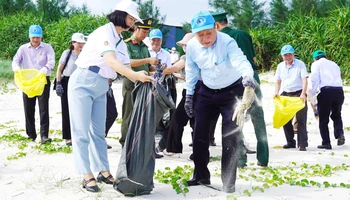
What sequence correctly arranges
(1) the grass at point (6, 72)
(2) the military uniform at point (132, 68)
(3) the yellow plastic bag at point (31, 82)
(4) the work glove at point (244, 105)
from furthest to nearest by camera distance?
(1) the grass at point (6, 72) < (3) the yellow plastic bag at point (31, 82) < (2) the military uniform at point (132, 68) < (4) the work glove at point (244, 105)

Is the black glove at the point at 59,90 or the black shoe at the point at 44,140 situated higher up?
the black glove at the point at 59,90

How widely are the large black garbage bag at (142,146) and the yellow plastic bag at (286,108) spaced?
382 centimetres

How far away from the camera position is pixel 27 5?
1289 inches

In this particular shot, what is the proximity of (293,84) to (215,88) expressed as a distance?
378 centimetres

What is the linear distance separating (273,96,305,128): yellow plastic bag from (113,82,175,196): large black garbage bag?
12.5 feet

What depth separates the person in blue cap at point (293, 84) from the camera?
26.2 ft

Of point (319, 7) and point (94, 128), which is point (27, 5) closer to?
point (319, 7)

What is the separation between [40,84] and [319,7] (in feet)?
70.1

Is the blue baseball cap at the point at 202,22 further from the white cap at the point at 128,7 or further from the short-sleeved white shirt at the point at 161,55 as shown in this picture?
the short-sleeved white shirt at the point at 161,55

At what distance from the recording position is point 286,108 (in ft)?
26.1

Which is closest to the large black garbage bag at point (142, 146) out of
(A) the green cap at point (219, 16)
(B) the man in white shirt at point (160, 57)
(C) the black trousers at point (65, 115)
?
(A) the green cap at point (219, 16)

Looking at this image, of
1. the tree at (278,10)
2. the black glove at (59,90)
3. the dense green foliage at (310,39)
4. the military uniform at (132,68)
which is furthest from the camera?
the tree at (278,10)

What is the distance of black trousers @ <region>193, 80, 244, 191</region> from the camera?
467 cm

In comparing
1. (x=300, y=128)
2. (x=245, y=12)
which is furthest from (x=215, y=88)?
(x=245, y=12)
